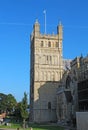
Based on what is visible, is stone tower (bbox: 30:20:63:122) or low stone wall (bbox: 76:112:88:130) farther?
stone tower (bbox: 30:20:63:122)

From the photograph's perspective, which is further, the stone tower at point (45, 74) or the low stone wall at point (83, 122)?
the stone tower at point (45, 74)

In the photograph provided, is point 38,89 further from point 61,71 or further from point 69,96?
point 69,96

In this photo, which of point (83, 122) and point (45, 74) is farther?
point (45, 74)

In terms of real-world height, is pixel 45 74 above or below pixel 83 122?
above

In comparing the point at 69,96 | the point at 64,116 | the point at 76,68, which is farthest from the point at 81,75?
the point at 64,116

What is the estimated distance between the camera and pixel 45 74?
134125 mm

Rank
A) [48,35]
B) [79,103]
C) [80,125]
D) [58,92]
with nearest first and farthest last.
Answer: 1. [80,125]
2. [79,103]
3. [58,92]
4. [48,35]

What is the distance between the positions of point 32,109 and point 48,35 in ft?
91.8

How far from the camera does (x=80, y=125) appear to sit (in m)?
61.3

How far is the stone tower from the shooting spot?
433 feet

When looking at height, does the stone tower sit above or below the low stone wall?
above

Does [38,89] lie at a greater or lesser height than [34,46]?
lesser

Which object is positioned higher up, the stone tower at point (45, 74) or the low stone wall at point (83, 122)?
the stone tower at point (45, 74)

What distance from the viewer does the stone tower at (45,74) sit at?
13212 centimetres
